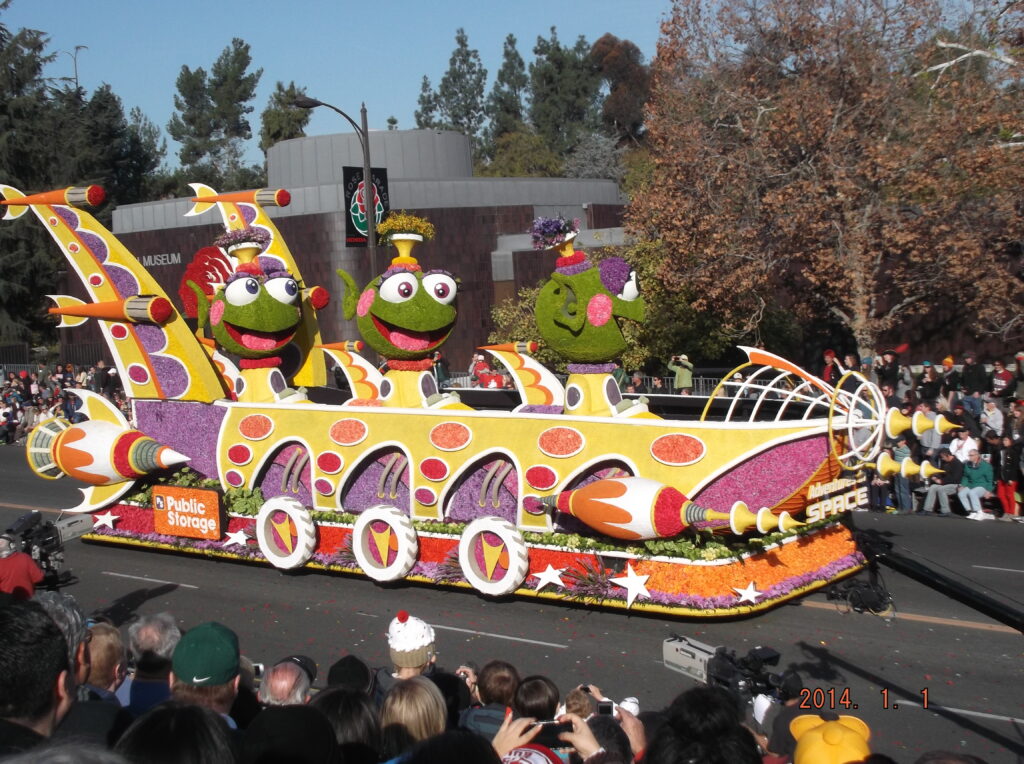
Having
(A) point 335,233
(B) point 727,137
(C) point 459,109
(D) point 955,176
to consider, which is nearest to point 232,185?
(C) point 459,109

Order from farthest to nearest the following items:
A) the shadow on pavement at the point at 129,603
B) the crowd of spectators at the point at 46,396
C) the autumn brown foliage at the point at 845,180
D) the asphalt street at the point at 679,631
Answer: the crowd of spectators at the point at 46,396 < the autumn brown foliage at the point at 845,180 < the shadow on pavement at the point at 129,603 < the asphalt street at the point at 679,631

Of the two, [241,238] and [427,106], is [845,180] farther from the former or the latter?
[427,106]

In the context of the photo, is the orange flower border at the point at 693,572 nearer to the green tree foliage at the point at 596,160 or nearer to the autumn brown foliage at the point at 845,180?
the autumn brown foliage at the point at 845,180

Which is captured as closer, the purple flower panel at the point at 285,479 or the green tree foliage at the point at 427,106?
the purple flower panel at the point at 285,479

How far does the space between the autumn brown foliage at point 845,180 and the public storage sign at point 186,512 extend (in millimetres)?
10399

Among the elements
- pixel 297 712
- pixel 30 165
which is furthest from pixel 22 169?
pixel 297 712

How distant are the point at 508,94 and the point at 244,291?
63.5 meters

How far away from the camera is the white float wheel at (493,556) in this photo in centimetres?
1062

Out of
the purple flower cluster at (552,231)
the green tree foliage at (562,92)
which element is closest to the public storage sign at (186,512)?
the purple flower cluster at (552,231)

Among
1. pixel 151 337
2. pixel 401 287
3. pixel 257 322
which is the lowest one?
pixel 151 337

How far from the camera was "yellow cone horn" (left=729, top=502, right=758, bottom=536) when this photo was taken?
917cm

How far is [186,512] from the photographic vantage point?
13094 mm

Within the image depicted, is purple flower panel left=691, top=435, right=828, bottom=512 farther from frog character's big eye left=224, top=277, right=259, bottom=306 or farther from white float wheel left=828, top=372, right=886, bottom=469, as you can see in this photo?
frog character's big eye left=224, top=277, right=259, bottom=306

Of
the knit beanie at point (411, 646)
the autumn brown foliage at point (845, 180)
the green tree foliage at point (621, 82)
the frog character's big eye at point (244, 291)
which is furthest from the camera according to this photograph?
the green tree foliage at point (621, 82)
